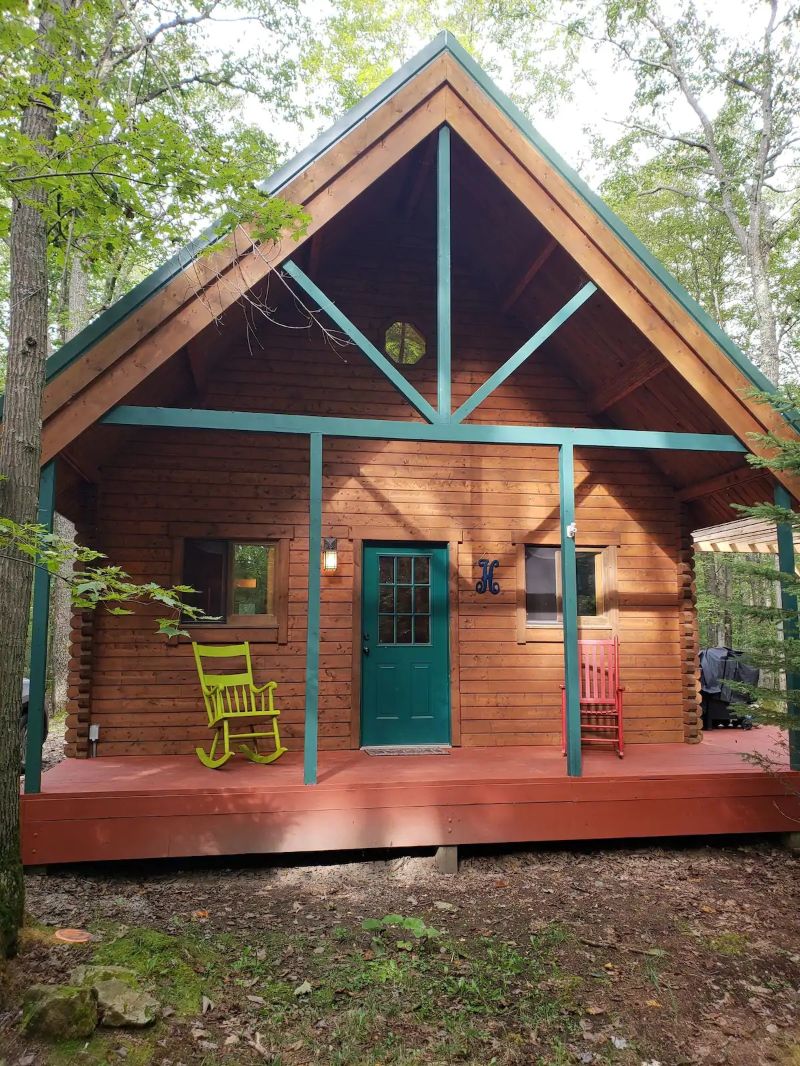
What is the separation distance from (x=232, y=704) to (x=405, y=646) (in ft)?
5.30

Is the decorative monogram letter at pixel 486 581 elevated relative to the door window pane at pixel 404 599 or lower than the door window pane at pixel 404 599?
elevated

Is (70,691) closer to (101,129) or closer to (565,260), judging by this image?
(101,129)

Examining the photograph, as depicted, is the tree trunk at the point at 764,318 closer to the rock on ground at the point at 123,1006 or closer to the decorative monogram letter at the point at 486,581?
the decorative monogram letter at the point at 486,581

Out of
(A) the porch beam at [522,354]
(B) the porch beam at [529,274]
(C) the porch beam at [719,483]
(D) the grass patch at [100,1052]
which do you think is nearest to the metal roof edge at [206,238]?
(B) the porch beam at [529,274]

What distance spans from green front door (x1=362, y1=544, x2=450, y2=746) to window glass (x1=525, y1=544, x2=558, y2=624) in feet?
2.79

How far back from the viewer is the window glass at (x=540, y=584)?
6820 mm

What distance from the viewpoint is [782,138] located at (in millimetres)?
13805

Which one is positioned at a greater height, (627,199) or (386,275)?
(627,199)

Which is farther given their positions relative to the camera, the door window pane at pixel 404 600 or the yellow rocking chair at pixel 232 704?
the door window pane at pixel 404 600

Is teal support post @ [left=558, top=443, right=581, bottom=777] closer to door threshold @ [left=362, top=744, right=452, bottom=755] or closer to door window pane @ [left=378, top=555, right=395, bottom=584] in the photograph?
door threshold @ [left=362, top=744, right=452, bottom=755]

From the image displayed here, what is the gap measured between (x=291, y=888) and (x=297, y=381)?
426 centimetres

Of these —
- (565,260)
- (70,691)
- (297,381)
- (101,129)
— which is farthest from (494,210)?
(70,691)

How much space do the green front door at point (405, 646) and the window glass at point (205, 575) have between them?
1292 millimetres

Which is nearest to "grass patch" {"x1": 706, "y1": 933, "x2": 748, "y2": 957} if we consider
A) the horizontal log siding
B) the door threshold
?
the door threshold
